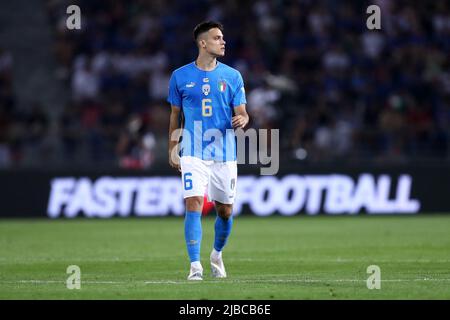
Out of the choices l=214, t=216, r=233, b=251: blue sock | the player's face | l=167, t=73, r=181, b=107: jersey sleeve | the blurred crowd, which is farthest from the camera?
the blurred crowd

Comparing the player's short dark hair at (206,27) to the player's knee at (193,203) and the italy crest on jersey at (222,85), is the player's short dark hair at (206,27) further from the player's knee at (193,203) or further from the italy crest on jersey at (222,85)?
the player's knee at (193,203)

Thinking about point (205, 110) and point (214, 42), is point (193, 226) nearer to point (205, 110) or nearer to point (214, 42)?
point (205, 110)

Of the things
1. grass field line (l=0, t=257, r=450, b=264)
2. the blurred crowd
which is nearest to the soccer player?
grass field line (l=0, t=257, r=450, b=264)

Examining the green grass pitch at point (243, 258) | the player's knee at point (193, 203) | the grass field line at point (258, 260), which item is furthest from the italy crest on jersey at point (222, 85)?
the grass field line at point (258, 260)

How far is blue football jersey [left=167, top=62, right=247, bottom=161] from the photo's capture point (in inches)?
471

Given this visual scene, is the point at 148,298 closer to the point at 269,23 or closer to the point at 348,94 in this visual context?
the point at 348,94

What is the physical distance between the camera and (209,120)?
1199 cm

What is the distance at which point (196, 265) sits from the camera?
11547 millimetres

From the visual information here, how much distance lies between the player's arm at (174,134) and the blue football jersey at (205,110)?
3.9 inches

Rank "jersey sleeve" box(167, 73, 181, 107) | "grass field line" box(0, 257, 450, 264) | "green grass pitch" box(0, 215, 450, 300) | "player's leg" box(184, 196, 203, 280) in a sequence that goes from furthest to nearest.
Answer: "grass field line" box(0, 257, 450, 264) → "jersey sleeve" box(167, 73, 181, 107) → "player's leg" box(184, 196, 203, 280) → "green grass pitch" box(0, 215, 450, 300)

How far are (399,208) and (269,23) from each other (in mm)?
7700

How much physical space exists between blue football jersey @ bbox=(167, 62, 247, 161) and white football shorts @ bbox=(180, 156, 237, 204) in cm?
8

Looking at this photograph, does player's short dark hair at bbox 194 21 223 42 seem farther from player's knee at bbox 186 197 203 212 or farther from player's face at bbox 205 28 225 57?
player's knee at bbox 186 197 203 212

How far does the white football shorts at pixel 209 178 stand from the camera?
38.6ft
